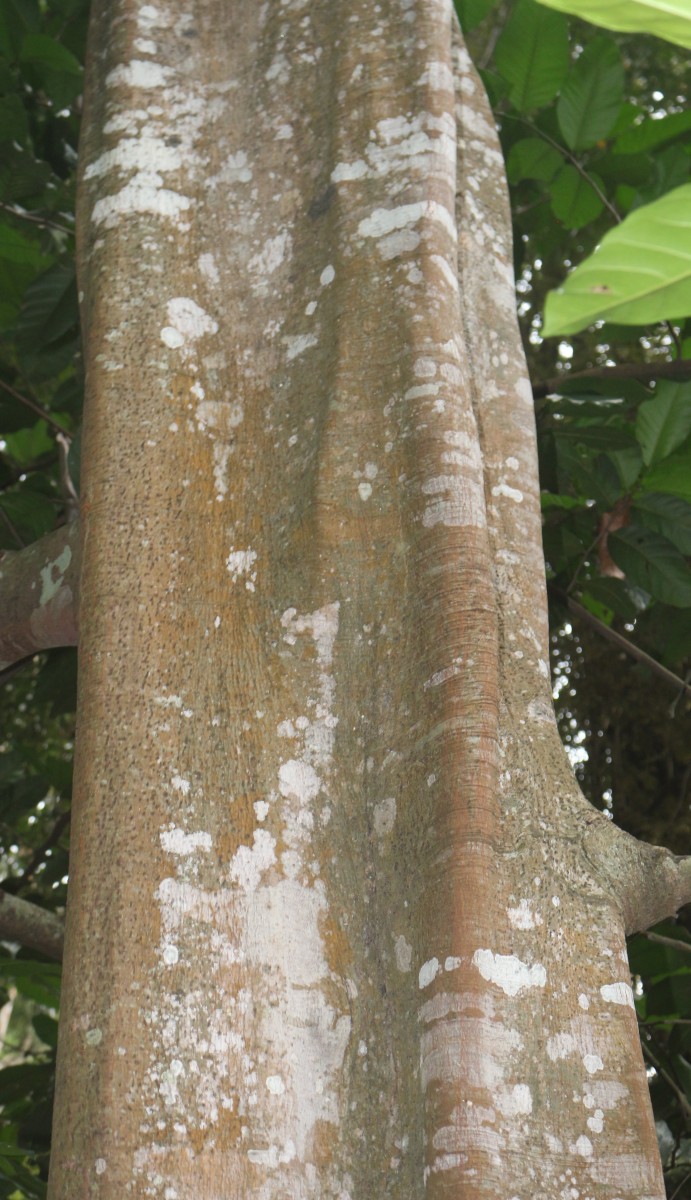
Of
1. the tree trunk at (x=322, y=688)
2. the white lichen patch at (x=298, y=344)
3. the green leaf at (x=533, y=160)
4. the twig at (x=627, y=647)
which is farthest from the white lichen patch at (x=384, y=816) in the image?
the green leaf at (x=533, y=160)

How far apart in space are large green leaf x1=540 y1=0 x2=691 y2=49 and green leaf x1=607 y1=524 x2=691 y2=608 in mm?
1624

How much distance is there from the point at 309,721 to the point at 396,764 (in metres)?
0.10

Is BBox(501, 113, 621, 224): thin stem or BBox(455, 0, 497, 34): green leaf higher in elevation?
BBox(455, 0, 497, 34): green leaf

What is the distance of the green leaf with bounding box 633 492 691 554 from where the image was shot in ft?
6.36

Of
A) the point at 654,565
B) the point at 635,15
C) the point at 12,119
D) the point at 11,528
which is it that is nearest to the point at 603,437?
the point at 654,565

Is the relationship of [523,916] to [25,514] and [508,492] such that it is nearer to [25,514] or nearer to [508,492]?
[508,492]

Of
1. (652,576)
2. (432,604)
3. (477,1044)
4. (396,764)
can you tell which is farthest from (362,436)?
(652,576)

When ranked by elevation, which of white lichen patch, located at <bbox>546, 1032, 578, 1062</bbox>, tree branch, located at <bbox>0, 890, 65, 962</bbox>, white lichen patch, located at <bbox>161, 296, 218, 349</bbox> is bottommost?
tree branch, located at <bbox>0, 890, 65, 962</bbox>

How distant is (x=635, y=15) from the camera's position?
39 cm

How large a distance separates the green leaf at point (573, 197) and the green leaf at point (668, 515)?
57 centimetres

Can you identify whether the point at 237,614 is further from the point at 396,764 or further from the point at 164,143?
the point at 164,143

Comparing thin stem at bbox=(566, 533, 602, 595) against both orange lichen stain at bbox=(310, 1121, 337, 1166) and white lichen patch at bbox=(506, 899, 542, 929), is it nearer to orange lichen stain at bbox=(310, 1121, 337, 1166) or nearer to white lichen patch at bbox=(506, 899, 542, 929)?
white lichen patch at bbox=(506, 899, 542, 929)

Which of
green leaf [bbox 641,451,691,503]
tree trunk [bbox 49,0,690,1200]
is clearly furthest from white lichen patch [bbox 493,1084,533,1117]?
green leaf [bbox 641,451,691,503]

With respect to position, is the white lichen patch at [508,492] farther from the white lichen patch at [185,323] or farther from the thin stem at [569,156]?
the thin stem at [569,156]
